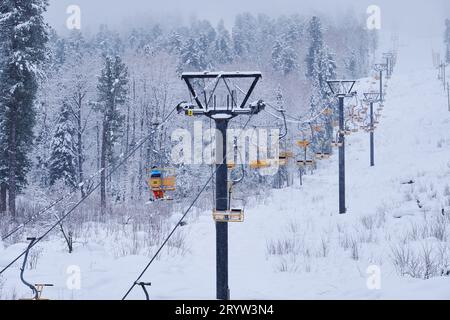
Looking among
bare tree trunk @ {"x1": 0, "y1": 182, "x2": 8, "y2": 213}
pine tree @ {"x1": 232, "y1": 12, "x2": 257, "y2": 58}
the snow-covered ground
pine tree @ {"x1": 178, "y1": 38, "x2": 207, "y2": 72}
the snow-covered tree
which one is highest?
pine tree @ {"x1": 232, "y1": 12, "x2": 257, "y2": 58}

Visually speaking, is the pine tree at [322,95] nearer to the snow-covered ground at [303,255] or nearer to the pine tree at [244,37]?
the snow-covered ground at [303,255]

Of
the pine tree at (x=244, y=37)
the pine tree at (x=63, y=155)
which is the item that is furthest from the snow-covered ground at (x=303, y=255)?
the pine tree at (x=244, y=37)

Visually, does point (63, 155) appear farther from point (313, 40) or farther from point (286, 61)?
point (313, 40)

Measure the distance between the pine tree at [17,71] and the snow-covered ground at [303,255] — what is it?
1029 centimetres

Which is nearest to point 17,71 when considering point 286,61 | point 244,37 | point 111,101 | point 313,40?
point 111,101

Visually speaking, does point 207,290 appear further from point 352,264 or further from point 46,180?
point 46,180

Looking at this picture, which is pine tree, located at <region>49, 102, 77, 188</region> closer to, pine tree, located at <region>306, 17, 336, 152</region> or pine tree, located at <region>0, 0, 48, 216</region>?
pine tree, located at <region>0, 0, 48, 216</region>

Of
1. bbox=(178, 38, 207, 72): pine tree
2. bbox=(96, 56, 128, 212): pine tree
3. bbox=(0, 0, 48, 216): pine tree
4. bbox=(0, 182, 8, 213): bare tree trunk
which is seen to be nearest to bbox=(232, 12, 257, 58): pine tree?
bbox=(178, 38, 207, 72): pine tree

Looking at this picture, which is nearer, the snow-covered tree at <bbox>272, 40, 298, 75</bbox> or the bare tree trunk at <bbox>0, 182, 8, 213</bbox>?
the bare tree trunk at <bbox>0, 182, 8, 213</bbox>

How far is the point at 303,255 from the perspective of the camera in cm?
1244

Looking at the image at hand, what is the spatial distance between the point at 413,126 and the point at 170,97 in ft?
90.6

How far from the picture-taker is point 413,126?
164ft

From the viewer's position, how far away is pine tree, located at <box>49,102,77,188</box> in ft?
123

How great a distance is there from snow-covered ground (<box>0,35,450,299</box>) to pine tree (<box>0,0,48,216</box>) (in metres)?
10.3
